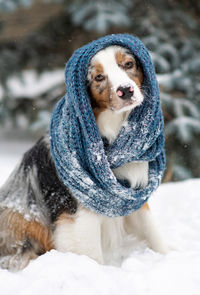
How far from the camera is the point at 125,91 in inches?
76.2

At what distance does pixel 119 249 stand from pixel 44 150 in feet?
2.79

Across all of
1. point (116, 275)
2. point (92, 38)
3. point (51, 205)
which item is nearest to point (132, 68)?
point (51, 205)

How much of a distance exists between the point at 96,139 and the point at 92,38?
3.78 metres

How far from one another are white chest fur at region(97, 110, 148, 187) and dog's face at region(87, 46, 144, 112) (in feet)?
0.24

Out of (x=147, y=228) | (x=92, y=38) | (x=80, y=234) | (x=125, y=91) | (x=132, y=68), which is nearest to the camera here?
(x=125, y=91)

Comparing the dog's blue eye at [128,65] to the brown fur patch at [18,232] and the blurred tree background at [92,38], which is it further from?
the blurred tree background at [92,38]

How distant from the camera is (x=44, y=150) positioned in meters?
2.30

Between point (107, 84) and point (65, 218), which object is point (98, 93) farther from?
point (65, 218)

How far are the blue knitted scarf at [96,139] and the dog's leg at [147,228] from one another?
448 millimetres

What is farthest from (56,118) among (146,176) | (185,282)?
(185,282)

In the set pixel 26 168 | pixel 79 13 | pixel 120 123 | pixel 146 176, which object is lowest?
pixel 146 176

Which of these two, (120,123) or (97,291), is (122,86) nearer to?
(120,123)

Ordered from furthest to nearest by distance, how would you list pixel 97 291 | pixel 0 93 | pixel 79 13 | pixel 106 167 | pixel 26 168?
pixel 0 93, pixel 79 13, pixel 26 168, pixel 106 167, pixel 97 291

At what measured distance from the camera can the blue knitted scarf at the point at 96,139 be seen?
199cm
